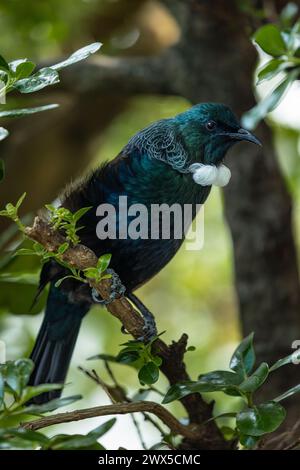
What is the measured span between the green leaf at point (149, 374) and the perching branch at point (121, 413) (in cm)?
4

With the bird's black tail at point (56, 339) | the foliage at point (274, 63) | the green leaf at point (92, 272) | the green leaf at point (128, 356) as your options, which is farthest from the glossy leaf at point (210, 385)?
the bird's black tail at point (56, 339)

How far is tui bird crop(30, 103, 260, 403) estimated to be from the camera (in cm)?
154

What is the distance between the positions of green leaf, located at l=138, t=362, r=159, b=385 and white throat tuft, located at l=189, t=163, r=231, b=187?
398 mm

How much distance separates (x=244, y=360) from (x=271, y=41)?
50cm

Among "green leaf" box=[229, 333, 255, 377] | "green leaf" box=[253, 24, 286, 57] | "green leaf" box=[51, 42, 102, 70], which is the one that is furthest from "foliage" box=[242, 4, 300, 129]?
"green leaf" box=[229, 333, 255, 377]

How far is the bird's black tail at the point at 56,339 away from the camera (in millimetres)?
1799

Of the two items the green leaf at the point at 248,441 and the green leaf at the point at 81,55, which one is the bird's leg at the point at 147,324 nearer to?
the green leaf at the point at 248,441

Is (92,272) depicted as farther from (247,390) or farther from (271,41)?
(271,41)

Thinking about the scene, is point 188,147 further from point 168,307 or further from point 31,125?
point 168,307

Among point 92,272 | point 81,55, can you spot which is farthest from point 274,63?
point 92,272

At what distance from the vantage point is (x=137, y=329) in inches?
53.4

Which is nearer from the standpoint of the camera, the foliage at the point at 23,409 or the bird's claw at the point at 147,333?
the foliage at the point at 23,409

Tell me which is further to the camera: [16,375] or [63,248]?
[63,248]

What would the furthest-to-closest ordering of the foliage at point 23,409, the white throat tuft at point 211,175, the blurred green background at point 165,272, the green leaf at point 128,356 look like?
the blurred green background at point 165,272
the white throat tuft at point 211,175
the green leaf at point 128,356
the foliage at point 23,409
